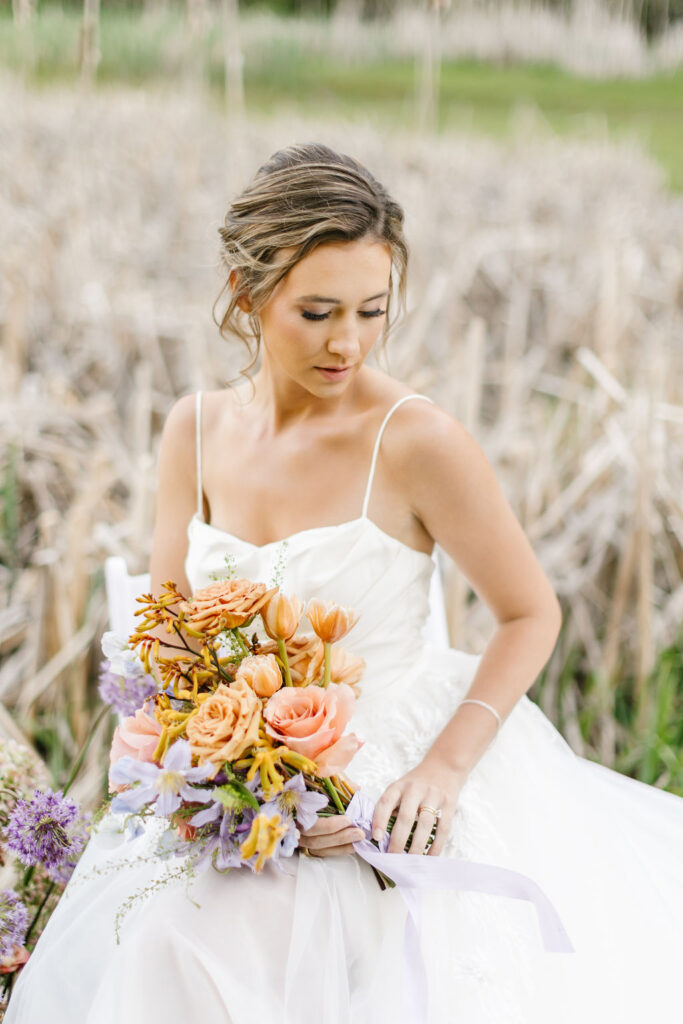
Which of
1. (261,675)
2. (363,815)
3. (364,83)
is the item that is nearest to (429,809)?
(363,815)

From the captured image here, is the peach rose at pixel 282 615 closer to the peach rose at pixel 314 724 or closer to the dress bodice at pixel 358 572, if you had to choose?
the peach rose at pixel 314 724

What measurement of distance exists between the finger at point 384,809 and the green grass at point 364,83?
6766 millimetres

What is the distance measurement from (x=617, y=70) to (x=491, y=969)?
719 cm

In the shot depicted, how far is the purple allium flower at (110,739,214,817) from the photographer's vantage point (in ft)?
3.20

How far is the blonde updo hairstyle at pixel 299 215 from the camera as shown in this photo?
1.32m

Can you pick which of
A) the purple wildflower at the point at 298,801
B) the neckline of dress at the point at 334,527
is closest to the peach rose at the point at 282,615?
the purple wildflower at the point at 298,801

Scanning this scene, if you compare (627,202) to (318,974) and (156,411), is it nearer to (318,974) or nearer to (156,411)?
(156,411)

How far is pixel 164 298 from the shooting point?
3.80 meters

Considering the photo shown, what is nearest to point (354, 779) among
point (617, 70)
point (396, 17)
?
point (617, 70)

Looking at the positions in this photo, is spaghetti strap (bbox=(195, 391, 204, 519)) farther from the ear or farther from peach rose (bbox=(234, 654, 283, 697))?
peach rose (bbox=(234, 654, 283, 697))

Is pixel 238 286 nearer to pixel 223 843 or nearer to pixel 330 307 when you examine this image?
pixel 330 307

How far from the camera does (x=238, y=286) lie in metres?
1.45

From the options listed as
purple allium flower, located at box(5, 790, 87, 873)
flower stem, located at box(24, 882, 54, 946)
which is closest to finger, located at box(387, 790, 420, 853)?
purple allium flower, located at box(5, 790, 87, 873)

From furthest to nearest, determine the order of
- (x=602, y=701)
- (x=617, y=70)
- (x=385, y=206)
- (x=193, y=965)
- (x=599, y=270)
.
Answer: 1. (x=617, y=70)
2. (x=599, y=270)
3. (x=602, y=701)
4. (x=385, y=206)
5. (x=193, y=965)
